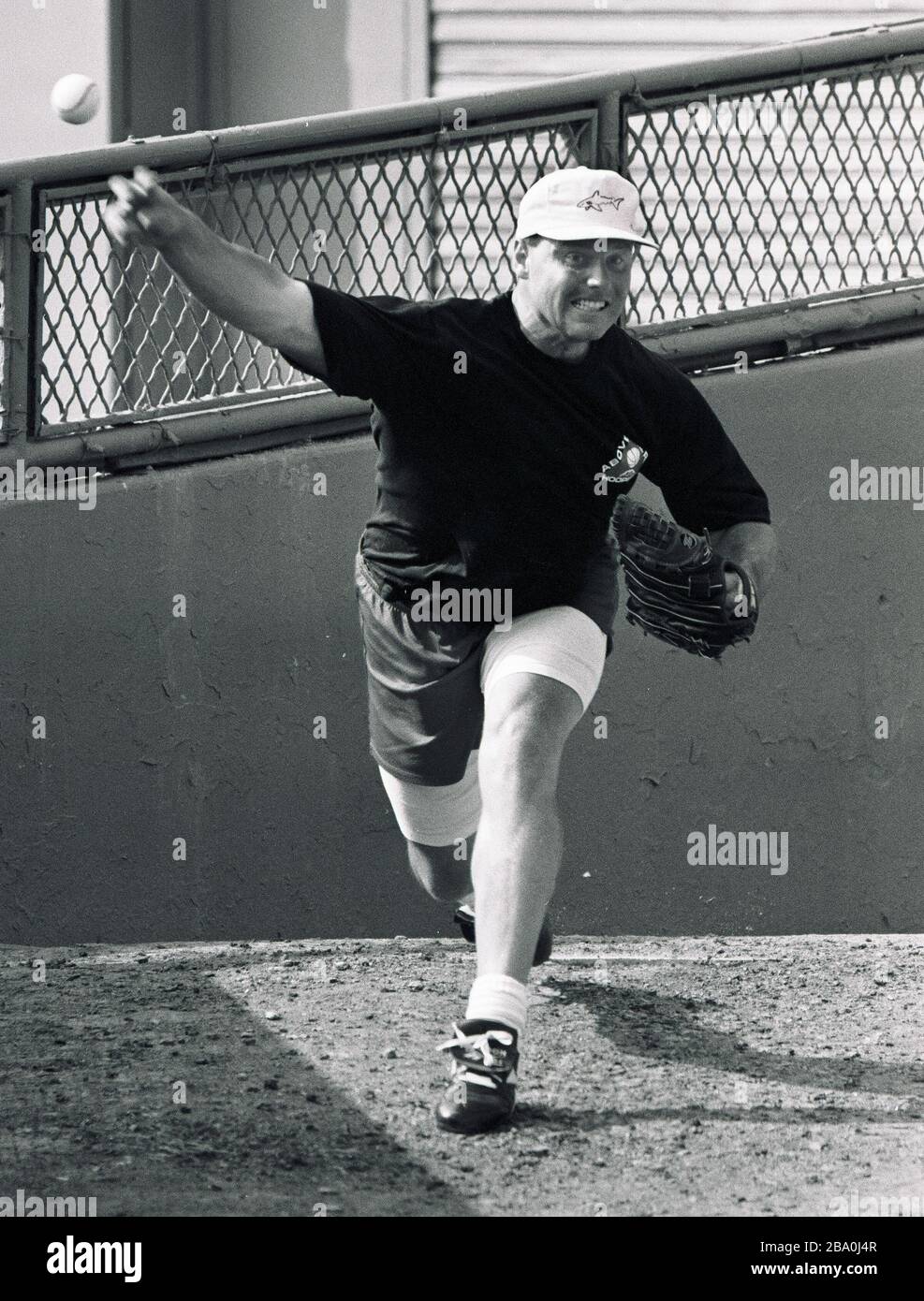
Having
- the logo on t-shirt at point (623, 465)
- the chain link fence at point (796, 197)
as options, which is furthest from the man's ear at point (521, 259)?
the chain link fence at point (796, 197)

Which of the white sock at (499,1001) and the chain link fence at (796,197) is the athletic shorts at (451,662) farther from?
the chain link fence at (796,197)

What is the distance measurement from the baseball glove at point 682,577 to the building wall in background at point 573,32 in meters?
3.83

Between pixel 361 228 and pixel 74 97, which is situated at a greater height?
pixel 74 97

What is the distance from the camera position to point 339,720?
20.0 feet

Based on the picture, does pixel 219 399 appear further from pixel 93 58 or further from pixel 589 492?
pixel 93 58

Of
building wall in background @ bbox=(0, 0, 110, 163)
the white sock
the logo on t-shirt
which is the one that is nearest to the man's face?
the logo on t-shirt

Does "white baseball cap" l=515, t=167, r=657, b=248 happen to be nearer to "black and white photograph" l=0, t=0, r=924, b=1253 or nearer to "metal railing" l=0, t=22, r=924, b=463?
"black and white photograph" l=0, t=0, r=924, b=1253

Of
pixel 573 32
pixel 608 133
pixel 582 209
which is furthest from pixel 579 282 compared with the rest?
pixel 573 32

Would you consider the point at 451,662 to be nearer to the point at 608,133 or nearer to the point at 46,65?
the point at 608,133

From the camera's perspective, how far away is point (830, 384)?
629 centimetres

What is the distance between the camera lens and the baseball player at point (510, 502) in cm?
402

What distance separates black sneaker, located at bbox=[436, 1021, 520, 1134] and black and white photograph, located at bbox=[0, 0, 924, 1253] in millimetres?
14

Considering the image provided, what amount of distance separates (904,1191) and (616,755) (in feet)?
9.01

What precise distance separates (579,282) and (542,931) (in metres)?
1.73
